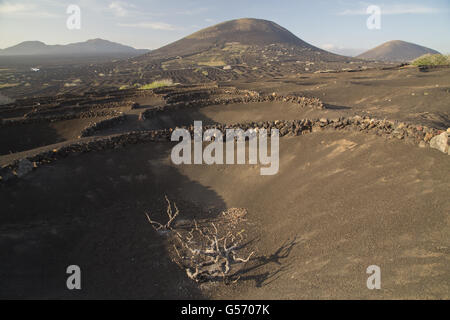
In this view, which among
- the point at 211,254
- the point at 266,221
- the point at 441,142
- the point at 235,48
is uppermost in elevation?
the point at 235,48

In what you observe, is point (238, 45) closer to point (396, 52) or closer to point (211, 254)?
point (396, 52)

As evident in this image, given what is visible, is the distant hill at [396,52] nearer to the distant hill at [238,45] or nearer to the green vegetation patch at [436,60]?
the distant hill at [238,45]

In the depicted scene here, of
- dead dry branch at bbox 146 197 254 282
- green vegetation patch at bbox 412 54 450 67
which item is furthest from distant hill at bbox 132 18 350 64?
dead dry branch at bbox 146 197 254 282

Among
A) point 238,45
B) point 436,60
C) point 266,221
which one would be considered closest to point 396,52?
point 238,45

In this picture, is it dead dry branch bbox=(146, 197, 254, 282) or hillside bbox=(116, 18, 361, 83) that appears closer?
dead dry branch bbox=(146, 197, 254, 282)

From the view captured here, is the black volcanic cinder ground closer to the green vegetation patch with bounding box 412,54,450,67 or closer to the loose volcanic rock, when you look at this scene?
the loose volcanic rock

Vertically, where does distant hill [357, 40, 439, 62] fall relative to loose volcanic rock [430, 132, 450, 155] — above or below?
above

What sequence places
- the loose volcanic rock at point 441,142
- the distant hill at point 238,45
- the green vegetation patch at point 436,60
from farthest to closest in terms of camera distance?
the distant hill at point 238,45 < the green vegetation patch at point 436,60 < the loose volcanic rock at point 441,142

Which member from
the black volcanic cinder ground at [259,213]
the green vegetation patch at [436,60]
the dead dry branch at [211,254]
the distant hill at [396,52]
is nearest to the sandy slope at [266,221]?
the black volcanic cinder ground at [259,213]

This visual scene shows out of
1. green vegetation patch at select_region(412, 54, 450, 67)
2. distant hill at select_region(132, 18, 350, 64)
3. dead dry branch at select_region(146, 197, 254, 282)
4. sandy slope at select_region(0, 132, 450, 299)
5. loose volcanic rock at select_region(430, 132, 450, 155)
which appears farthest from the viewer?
distant hill at select_region(132, 18, 350, 64)

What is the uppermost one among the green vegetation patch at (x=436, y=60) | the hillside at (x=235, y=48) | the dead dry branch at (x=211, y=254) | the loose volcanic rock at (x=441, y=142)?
the hillside at (x=235, y=48)

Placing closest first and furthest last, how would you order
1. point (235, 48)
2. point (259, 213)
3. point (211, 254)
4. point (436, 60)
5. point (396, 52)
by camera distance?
point (211, 254) → point (259, 213) → point (436, 60) → point (235, 48) → point (396, 52)

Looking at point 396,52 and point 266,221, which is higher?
point 396,52
